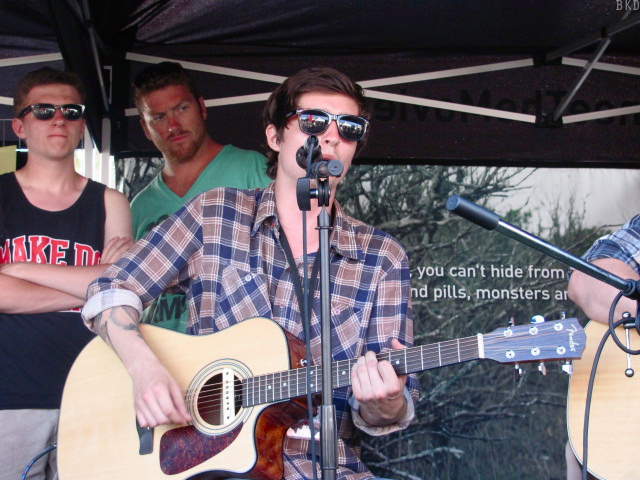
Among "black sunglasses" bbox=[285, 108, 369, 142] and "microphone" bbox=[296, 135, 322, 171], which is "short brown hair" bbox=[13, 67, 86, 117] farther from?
"microphone" bbox=[296, 135, 322, 171]

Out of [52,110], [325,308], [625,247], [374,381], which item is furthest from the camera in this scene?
[52,110]

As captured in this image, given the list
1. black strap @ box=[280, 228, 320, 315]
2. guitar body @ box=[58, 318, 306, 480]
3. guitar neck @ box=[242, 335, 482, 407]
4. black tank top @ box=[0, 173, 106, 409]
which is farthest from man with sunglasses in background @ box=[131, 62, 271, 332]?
guitar neck @ box=[242, 335, 482, 407]

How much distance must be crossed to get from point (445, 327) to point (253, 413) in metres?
2.59

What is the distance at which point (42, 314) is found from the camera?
333 cm

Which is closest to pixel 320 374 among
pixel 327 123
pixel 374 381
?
pixel 374 381

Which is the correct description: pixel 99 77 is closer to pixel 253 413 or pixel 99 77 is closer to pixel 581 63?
pixel 253 413

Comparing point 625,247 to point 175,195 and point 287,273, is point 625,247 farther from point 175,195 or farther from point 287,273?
point 175,195

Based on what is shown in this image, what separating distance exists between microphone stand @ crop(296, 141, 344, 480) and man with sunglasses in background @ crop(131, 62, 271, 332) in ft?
6.68

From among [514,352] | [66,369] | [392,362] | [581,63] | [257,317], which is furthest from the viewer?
[581,63]

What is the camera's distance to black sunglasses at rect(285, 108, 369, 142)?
9.37ft

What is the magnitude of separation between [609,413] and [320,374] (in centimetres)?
93

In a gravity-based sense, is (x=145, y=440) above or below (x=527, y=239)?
below

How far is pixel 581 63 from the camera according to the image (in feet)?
14.5

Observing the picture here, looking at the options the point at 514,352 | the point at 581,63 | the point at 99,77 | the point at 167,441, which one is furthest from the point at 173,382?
the point at 581,63
